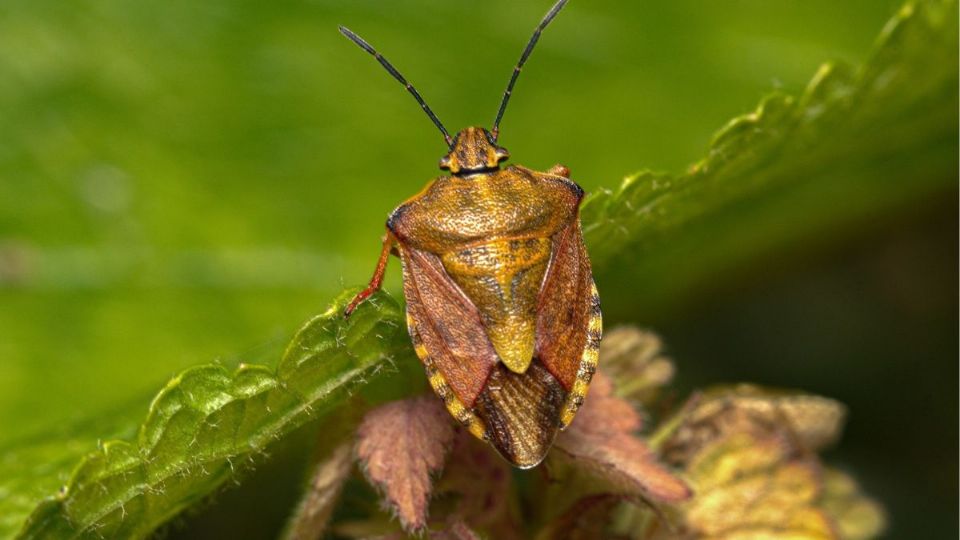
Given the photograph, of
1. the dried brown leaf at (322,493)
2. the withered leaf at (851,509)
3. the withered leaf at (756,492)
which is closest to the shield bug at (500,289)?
the dried brown leaf at (322,493)

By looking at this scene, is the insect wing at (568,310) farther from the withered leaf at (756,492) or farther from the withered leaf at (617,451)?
the withered leaf at (756,492)

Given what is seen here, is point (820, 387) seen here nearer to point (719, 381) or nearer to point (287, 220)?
point (719, 381)

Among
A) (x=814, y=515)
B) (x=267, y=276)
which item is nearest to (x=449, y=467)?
(x=814, y=515)

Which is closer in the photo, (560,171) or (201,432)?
Result: (201,432)

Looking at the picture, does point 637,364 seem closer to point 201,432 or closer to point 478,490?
point 478,490

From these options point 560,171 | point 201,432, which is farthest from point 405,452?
point 560,171

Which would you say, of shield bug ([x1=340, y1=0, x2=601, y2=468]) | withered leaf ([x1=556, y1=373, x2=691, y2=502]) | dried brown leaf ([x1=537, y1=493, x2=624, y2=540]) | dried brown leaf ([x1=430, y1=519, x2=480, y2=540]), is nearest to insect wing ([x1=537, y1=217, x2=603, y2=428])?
shield bug ([x1=340, y1=0, x2=601, y2=468])

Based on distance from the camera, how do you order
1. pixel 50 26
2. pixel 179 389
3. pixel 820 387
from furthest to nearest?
1. pixel 820 387
2. pixel 50 26
3. pixel 179 389
